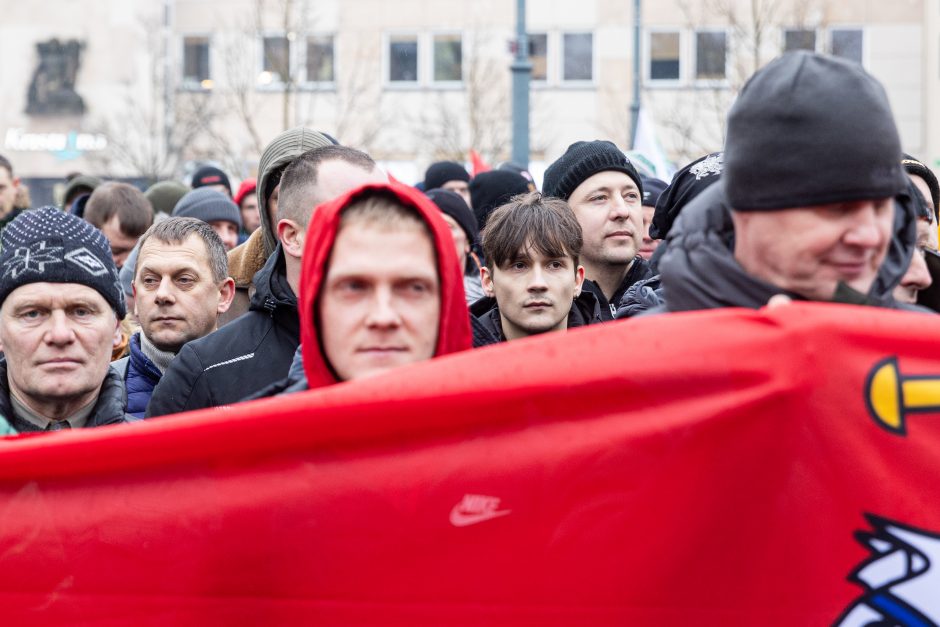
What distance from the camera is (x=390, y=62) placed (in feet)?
119

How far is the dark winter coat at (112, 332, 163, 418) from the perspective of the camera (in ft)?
16.0

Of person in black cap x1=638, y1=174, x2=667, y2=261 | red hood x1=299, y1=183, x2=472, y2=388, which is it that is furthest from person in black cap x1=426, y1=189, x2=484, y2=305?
red hood x1=299, y1=183, x2=472, y2=388

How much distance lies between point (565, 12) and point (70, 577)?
33.8 metres

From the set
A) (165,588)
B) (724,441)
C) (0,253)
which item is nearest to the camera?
→ (724,441)

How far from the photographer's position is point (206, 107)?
3281cm

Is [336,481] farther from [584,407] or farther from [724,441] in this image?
[724,441]

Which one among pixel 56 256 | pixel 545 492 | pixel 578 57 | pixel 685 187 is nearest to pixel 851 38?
pixel 578 57

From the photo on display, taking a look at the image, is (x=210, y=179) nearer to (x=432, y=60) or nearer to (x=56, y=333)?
(x=56, y=333)

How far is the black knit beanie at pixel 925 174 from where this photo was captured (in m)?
5.55

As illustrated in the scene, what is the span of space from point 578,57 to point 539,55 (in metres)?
1.03

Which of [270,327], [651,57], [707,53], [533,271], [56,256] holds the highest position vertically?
[651,57]

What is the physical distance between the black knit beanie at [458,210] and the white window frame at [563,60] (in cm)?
2814

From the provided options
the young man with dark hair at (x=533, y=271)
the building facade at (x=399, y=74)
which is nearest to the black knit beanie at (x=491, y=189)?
the young man with dark hair at (x=533, y=271)

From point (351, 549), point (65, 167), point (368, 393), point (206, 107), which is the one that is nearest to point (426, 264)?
point (368, 393)
